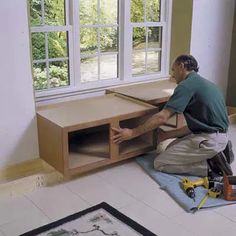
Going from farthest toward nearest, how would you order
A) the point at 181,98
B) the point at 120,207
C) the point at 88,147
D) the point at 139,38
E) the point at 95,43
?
the point at 139,38 → the point at 95,43 → the point at 88,147 → the point at 181,98 → the point at 120,207

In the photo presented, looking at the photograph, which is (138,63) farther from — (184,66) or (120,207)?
(120,207)

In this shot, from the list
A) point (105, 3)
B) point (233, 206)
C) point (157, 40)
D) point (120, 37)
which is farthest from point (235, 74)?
point (233, 206)

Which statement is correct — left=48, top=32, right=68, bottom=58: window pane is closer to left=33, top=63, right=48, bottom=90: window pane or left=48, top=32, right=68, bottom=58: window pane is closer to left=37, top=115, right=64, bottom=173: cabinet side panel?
left=33, top=63, right=48, bottom=90: window pane

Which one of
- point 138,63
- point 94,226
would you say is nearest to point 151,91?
point 138,63

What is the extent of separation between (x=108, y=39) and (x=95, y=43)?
7.1 inches

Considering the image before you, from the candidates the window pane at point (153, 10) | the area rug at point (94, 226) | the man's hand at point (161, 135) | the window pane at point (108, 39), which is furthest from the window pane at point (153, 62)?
the area rug at point (94, 226)

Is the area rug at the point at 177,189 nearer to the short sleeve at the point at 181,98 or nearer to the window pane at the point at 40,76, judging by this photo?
the short sleeve at the point at 181,98

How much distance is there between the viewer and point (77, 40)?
3268 millimetres

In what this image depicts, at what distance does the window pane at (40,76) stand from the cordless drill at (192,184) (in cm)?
151

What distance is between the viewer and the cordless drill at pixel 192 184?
2456 mm

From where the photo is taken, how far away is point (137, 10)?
3703 millimetres

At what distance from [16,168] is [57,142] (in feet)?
1.45

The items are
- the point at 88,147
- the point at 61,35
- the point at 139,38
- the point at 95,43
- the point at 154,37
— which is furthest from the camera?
the point at 154,37

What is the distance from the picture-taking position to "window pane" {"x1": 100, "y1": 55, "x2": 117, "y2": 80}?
11.8 feet
